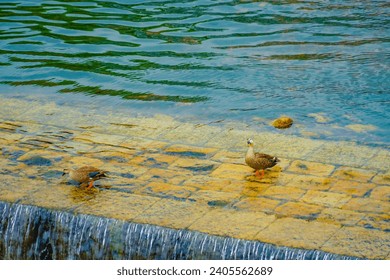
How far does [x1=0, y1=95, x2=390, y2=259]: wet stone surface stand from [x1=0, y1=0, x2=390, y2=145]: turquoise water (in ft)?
3.39

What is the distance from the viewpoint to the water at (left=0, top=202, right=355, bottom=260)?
6977 millimetres

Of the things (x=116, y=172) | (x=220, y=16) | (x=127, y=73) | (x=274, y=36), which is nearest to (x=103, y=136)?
(x=116, y=172)

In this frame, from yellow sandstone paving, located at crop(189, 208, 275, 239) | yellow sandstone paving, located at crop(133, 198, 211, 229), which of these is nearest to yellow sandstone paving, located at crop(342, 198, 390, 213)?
yellow sandstone paving, located at crop(189, 208, 275, 239)

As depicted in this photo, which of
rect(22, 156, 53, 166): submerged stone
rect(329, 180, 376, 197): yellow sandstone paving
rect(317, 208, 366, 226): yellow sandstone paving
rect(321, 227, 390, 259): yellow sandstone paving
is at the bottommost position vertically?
rect(22, 156, 53, 166): submerged stone

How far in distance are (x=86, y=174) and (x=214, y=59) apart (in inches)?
237

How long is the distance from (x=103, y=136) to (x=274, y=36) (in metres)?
5.78

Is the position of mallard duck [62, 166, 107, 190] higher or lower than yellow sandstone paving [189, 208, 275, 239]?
higher

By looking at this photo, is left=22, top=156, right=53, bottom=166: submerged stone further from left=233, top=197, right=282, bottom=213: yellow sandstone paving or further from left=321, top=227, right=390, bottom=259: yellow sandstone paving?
left=321, top=227, right=390, bottom=259: yellow sandstone paving

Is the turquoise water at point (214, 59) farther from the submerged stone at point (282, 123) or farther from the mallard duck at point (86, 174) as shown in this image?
the mallard duck at point (86, 174)

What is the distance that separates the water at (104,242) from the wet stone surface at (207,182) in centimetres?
8

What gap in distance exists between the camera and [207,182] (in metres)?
8.38

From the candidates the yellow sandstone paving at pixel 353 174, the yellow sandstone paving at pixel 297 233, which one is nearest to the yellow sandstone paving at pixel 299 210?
the yellow sandstone paving at pixel 297 233

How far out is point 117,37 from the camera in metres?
15.5

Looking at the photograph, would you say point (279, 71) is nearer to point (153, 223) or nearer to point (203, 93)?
point (203, 93)
